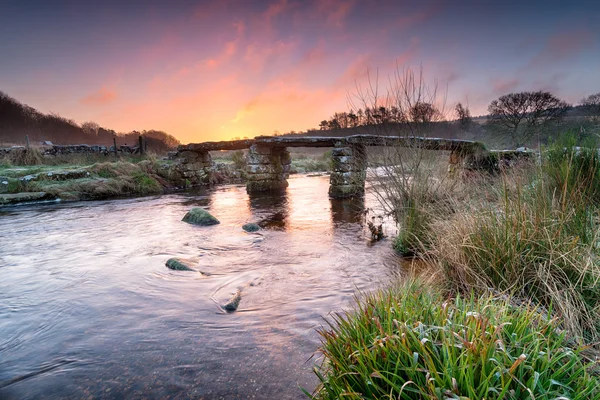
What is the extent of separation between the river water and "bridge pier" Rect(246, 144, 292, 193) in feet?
21.3

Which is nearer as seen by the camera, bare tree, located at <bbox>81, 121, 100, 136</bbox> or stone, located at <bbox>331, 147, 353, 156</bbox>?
stone, located at <bbox>331, 147, 353, 156</bbox>

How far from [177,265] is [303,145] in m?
9.58

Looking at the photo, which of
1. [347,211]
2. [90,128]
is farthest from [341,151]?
[90,128]

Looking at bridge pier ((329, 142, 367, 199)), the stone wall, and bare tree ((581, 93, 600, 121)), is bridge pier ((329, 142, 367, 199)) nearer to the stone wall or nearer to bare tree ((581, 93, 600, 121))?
the stone wall

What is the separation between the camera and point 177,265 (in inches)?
206

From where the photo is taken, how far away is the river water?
8.46 ft

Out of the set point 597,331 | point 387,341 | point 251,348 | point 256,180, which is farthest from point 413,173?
point 256,180

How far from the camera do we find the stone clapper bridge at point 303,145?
12055 millimetres

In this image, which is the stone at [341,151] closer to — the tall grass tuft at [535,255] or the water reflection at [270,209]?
the water reflection at [270,209]

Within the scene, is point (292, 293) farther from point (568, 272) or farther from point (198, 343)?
point (568, 272)

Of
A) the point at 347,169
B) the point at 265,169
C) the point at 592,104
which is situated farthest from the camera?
the point at 592,104

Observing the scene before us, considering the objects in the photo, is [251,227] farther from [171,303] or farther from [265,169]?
[265,169]

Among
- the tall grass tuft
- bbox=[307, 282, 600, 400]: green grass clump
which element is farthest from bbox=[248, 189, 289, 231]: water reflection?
bbox=[307, 282, 600, 400]: green grass clump

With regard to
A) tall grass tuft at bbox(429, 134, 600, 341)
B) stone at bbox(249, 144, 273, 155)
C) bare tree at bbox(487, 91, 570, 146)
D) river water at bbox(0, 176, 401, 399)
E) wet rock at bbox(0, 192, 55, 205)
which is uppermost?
bare tree at bbox(487, 91, 570, 146)
